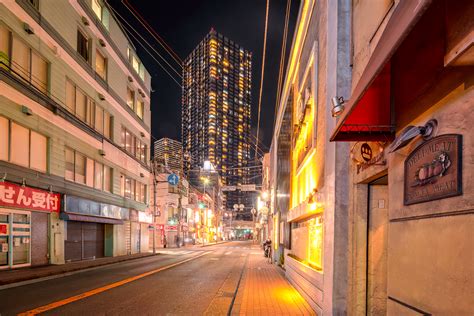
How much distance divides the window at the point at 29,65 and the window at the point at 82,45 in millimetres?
4679

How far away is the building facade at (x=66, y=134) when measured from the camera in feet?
56.3

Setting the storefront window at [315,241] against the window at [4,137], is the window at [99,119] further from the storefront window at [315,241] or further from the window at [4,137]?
the storefront window at [315,241]

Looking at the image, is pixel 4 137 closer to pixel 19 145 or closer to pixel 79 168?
pixel 19 145

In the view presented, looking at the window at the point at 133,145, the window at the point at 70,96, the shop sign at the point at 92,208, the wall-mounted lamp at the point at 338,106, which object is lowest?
the shop sign at the point at 92,208

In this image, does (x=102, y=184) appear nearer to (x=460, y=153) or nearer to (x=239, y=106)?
(x=460, y=153)

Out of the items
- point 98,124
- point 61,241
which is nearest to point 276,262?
point 61,241

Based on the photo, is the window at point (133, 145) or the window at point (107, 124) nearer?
the window at point (107, 124)

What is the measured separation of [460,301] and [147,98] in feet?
125

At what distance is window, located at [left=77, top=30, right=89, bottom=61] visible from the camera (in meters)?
24.3

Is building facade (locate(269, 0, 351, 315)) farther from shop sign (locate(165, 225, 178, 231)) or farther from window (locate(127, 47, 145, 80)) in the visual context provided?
shop sign (locate(165, 225, 178, 231))

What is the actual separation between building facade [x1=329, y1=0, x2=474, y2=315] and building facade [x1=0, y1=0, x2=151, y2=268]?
1618 cm

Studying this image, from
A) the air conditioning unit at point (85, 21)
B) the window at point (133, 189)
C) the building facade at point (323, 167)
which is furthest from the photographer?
the window at point (133, 189)

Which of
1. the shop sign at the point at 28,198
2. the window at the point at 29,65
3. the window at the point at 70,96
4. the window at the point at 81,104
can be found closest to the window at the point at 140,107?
the window at the point at 81,104

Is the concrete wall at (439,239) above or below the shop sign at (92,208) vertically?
above
